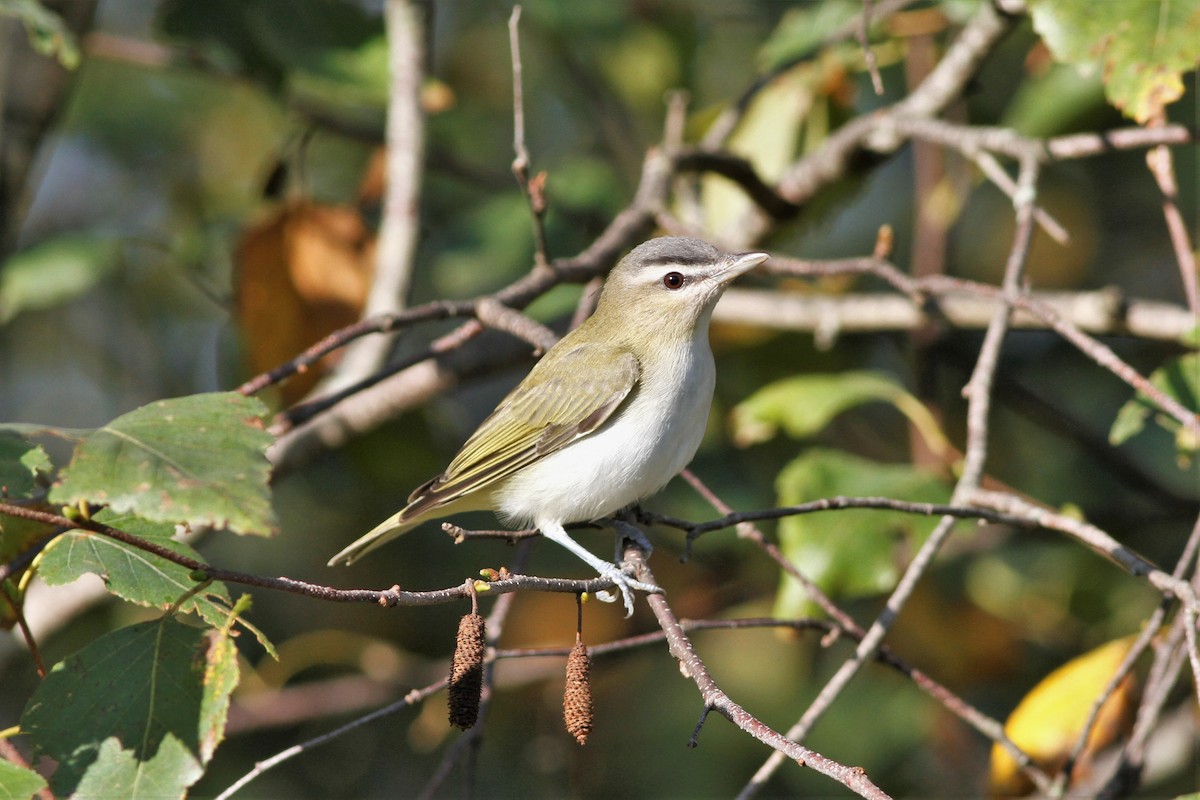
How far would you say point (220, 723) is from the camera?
1942 mm

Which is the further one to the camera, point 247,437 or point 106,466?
point 247,437

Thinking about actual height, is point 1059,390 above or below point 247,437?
below

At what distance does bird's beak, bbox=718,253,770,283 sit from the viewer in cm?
342

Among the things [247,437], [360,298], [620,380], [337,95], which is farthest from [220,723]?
[337,95]

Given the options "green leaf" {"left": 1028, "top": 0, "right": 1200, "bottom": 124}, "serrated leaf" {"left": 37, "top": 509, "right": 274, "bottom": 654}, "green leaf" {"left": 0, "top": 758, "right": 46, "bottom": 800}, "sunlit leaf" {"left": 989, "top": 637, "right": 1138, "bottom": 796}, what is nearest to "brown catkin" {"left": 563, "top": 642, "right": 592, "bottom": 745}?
"serrated leaf" {"left": 37, "top": 509, "right": 274, "bottom": 654}

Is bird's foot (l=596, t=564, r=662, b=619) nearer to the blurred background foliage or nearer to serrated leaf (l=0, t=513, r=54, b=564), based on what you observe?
the blurred background foliage

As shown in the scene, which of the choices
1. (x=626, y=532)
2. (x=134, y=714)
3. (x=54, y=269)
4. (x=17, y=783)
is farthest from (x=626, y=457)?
(x=54, y=269)

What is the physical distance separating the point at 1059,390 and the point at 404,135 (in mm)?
3486

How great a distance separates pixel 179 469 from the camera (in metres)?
1.77

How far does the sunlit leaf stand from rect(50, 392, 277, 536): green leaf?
223 centimetres

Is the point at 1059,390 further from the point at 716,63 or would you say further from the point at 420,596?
the point at 420,596

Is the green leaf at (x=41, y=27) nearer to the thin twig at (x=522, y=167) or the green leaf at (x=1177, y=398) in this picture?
the thin twig at (x=522, y=167)

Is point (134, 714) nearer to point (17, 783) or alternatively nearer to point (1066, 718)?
point (17, 783)

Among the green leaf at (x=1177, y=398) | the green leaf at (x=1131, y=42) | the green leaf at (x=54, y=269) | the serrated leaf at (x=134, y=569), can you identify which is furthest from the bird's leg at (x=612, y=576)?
the green leaf at (x=54, y=269)
